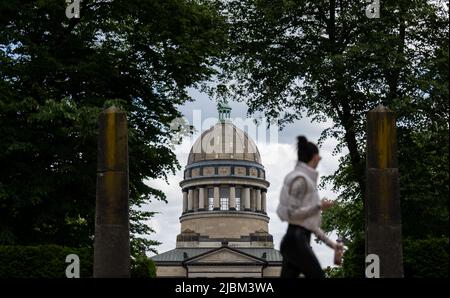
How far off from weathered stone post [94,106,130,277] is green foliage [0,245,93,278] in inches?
160

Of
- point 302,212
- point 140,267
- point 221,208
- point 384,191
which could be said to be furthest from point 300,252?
point 221,208

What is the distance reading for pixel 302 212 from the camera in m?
7.73

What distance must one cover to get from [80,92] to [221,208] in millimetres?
83562

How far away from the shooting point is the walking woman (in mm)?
7750

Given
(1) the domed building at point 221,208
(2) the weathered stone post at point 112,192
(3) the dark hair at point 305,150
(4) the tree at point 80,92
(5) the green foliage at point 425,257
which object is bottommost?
(3) the dark hair at point 305,150

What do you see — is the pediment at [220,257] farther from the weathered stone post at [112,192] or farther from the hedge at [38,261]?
the weathered stone post at [112,192]

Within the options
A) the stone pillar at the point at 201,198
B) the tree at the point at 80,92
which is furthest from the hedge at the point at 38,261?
the stone pillar at the point at 201,198

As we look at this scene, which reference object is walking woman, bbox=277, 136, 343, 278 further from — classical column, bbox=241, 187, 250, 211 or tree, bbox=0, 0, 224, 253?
classical column, bbox=241, 187, 250, 211

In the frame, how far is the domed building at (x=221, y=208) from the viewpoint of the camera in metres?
102

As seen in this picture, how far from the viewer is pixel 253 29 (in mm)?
30484

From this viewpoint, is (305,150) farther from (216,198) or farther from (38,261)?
(216,198)

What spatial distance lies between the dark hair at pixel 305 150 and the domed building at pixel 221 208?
306 feet

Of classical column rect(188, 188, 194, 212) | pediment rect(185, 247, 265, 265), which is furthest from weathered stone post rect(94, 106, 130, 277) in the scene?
classical column rect(188, 188, 194, 212)
